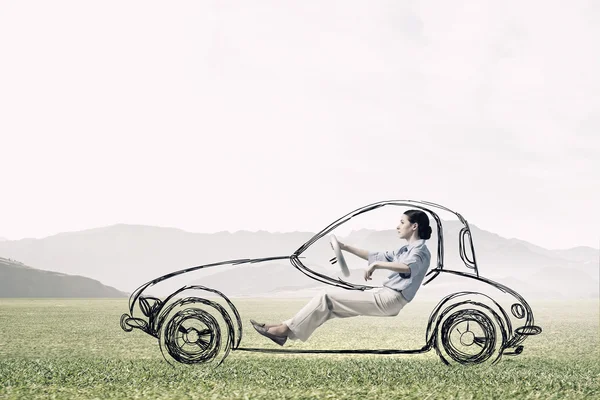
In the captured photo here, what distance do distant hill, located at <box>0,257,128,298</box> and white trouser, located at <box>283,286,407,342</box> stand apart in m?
52.5

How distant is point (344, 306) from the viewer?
304 inches

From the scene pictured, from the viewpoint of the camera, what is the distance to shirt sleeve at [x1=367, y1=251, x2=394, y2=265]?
26.9 ft

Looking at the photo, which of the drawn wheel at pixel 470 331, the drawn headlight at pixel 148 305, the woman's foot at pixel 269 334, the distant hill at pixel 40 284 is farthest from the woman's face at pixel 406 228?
the distant hill at pixel 40 284

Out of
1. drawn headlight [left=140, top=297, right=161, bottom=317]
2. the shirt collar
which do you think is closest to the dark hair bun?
the shirt collar

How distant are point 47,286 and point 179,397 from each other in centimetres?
5583

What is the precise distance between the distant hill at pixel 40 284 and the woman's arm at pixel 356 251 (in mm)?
52661

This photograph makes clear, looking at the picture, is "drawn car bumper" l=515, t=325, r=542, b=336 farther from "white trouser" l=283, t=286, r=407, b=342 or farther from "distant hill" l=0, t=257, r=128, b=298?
"distant hill" l=0, t=257, r=128, b=298

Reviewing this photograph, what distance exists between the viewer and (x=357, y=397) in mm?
6344

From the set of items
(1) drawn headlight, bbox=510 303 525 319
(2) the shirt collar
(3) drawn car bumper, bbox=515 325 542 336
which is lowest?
(3) drawn car bumper, bbox=515 325 542 336

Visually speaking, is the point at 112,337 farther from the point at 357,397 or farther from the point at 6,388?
the point at 357,397

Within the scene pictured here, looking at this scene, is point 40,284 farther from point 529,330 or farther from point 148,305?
point 529,330

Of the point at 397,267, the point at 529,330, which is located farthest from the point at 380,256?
the point at 529,330

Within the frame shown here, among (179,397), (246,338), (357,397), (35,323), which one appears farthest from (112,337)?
A: (357,397)

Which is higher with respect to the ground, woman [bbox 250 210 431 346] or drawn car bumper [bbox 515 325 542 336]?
woman [bbox 250 210 431 346]
